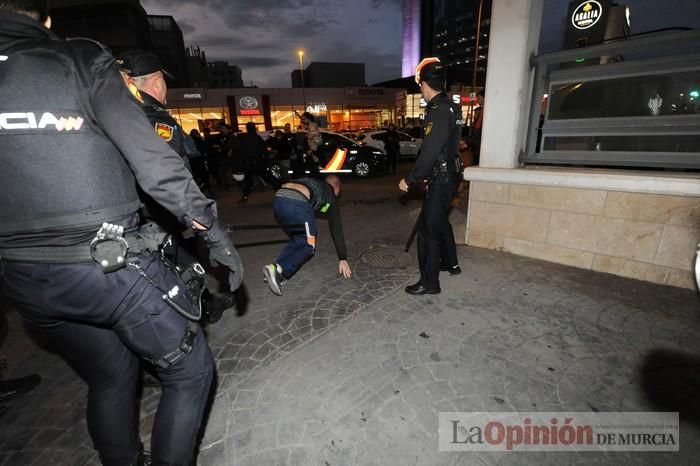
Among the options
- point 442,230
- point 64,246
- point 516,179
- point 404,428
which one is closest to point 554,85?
point 516,179

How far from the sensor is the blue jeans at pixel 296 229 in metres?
3.59

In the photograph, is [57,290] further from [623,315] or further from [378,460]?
[623,315]

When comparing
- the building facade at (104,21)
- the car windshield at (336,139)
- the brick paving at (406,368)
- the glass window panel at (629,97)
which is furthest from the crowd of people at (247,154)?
the building facade at (104,21)

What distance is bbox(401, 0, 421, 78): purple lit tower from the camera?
57.9 m

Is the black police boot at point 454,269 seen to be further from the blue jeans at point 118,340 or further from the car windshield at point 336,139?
the car windshield at point 336,139

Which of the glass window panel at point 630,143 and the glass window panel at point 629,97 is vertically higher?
the glass window panel at point 629,97

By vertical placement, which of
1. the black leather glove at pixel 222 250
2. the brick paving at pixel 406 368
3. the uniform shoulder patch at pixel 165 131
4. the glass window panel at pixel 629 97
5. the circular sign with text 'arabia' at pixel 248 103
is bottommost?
the brick paving at pixel 406 368

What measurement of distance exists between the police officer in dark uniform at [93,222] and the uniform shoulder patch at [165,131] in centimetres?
99

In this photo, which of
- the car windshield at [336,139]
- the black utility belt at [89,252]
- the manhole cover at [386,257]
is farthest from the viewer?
the car windshield at [336,139]

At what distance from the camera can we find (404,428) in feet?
6.45

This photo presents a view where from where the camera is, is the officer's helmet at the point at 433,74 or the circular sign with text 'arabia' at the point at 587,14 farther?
the circular sign with text 'arabia' at the point at 587,14

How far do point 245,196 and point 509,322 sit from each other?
308 inches

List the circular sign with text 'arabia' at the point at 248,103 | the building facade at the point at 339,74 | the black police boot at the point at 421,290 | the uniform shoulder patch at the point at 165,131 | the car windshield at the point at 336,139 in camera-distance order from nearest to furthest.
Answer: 1. the uniform shoulder patch at the point at 165,131
2. the black police boot at the point at 421,290
3. the car windshield at the point at 336,139
4. the circular sign with text 'arabia' at the point at 248,103
5. the building facade at the point at 339,74

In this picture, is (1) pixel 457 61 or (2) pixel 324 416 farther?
(1) pixel 457 61
